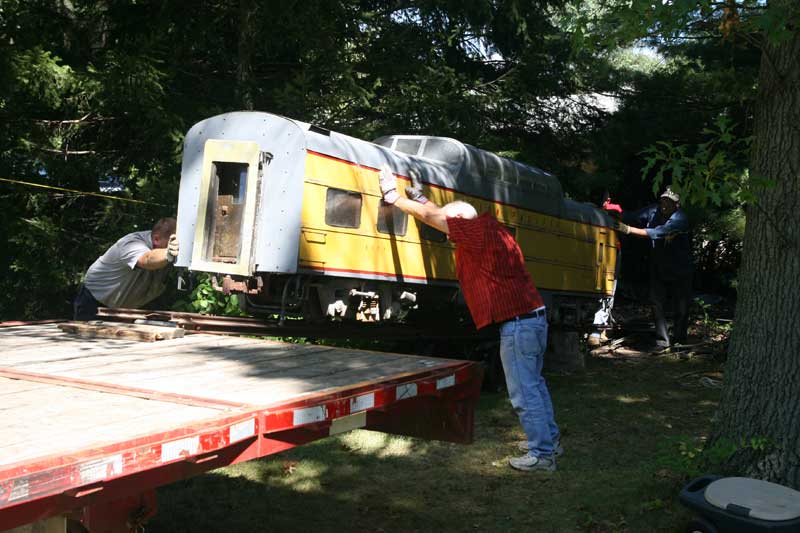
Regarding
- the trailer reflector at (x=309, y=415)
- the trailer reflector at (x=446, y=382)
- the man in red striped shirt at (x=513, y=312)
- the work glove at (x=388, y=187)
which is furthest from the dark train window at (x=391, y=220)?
the trailer reflector at (x=309, y=415)

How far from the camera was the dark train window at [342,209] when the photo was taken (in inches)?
324

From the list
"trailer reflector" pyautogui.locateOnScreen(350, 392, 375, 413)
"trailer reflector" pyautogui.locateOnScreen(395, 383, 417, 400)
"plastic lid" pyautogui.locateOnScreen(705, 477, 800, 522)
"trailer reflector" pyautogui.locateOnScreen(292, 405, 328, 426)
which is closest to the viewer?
"trailer reflector" pyautogui.locateOnScreen(292, 405, 328, 426)

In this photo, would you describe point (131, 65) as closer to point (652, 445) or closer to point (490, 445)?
point (490, 445)

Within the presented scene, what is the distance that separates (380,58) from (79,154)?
5166 mm

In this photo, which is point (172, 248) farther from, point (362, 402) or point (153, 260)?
point (362, 402)

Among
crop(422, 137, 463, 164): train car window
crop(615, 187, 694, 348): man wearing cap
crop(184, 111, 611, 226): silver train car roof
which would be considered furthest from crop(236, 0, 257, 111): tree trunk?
crop(615, 187, 694, 348): man wearing cap

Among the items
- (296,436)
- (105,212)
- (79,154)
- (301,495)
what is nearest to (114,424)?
(296,436)

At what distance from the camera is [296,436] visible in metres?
3.30

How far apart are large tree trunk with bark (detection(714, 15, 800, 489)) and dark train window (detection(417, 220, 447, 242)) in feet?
15.2

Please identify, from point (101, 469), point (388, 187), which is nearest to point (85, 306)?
point (388, 187)

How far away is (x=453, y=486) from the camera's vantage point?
236 inches

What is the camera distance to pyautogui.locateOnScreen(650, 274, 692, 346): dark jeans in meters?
12.4

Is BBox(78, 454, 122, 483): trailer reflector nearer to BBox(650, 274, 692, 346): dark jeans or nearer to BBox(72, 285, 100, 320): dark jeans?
BBox(72, 285, 100, 320): dark jeans

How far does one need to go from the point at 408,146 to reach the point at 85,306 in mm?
4572
